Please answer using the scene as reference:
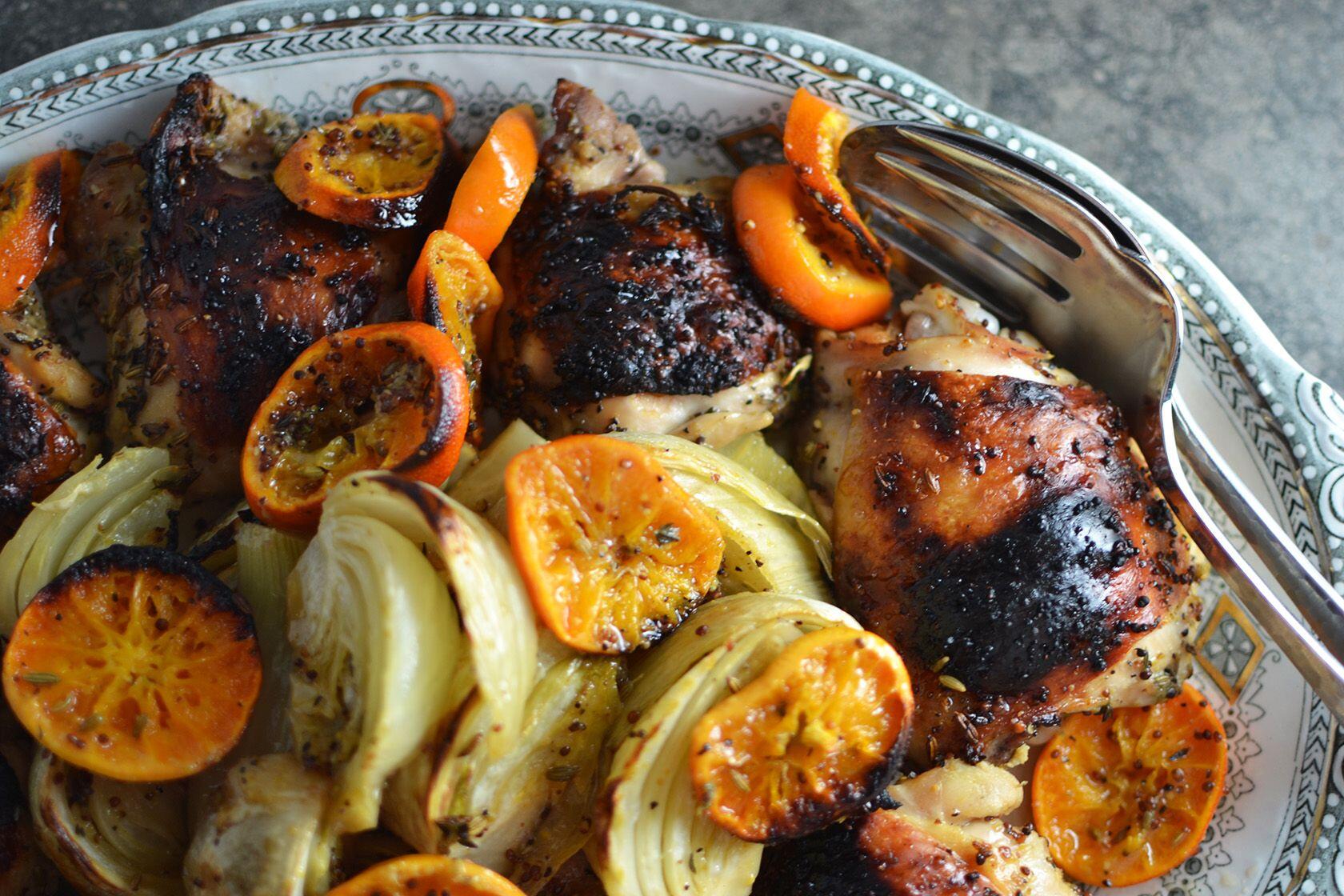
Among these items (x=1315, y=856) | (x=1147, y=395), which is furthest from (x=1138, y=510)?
(x=1315, y=856)

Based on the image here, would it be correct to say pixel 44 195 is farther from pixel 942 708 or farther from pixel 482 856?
pixel 942 708

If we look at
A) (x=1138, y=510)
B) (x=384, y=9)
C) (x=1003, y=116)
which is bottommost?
(x=1138, y=510)

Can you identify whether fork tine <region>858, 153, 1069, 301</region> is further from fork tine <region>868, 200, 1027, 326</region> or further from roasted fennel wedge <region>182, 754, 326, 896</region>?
roasted fennel wedge <region>182, 754, 326, 896</region>

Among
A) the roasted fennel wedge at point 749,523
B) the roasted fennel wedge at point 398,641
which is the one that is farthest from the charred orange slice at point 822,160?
the roasted fennel wedge at point 398,641

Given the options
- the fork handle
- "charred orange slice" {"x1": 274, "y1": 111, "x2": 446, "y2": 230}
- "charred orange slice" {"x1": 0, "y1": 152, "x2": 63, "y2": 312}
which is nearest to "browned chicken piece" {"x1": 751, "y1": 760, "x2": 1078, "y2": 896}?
the fork handle

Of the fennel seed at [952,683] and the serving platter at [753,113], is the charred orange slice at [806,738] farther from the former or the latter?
the serving platter at [753,113]

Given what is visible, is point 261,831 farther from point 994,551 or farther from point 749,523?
point 994,551

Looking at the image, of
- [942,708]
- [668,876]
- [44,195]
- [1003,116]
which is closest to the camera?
[668,876]

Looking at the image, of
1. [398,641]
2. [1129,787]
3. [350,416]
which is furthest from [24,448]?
[1129,787]
